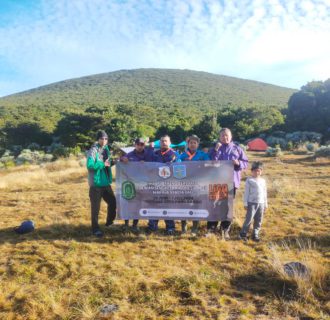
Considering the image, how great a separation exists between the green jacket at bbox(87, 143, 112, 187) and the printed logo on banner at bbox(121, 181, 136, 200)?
332 millimetres

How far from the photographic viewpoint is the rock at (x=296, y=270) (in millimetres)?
4246

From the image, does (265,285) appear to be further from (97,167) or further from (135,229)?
(97,167)

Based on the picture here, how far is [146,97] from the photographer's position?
3600 inches

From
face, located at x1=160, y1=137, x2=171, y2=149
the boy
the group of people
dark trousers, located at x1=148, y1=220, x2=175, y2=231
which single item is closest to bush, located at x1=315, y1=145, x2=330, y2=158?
the group of people

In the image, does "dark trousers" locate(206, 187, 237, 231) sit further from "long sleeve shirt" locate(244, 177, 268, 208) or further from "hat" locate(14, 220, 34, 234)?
"hat" locate(14, 220, 34, 234)

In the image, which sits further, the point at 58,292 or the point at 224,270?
the point at 224,270

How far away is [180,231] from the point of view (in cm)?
662

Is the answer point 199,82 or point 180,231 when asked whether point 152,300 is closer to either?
point 180,231

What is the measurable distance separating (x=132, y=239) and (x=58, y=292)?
2.12 m

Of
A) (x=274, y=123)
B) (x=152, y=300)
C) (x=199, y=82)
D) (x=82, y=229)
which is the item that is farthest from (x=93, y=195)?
(x=199, y=82)

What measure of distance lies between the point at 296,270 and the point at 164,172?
2.93 metres

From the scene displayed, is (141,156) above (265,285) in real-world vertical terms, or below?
above

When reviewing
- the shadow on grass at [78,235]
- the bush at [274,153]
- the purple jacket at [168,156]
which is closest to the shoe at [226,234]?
the shadow on grass at [78,235]

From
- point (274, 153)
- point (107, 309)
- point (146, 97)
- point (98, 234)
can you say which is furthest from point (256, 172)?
point (146, 97)
